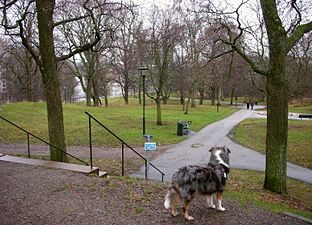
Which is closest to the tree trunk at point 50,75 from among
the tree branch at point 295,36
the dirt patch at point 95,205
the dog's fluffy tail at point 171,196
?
the dirt patch at point 95,205

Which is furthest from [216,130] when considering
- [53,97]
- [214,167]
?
[214,167]

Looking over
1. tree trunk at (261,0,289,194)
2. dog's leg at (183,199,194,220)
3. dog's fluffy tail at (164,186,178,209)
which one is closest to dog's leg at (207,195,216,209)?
dog's leg at (183,199,194,220)

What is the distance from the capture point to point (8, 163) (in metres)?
8.17

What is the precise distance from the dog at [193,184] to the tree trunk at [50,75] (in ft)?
16.8

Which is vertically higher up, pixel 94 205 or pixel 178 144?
pixel 94 205

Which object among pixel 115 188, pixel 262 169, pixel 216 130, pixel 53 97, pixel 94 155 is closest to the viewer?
pixel 115 188

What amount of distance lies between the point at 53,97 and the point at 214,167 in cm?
552

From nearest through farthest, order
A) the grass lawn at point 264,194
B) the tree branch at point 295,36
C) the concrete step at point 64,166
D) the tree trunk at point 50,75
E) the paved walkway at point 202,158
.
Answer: the grass lawn at point 264,194 → the concrete step at point 64,166 → the tree branch at point 295,36 → the tree trunk at point 50,75 → the paved walkway at point 202,158

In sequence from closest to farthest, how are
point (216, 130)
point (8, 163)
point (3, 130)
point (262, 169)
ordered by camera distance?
1. point (8, 163)
2. point (262, 169)
3. point (3, 130)
4. point (216, 130)

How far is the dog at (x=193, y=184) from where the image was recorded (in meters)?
4.79

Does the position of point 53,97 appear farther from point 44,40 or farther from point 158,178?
point 158,178

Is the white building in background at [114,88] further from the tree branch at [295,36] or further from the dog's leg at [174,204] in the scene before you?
the dog's leg at [174,204]

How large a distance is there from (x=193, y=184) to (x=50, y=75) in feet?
19.0

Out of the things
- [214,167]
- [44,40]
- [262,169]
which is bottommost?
[262,169]
